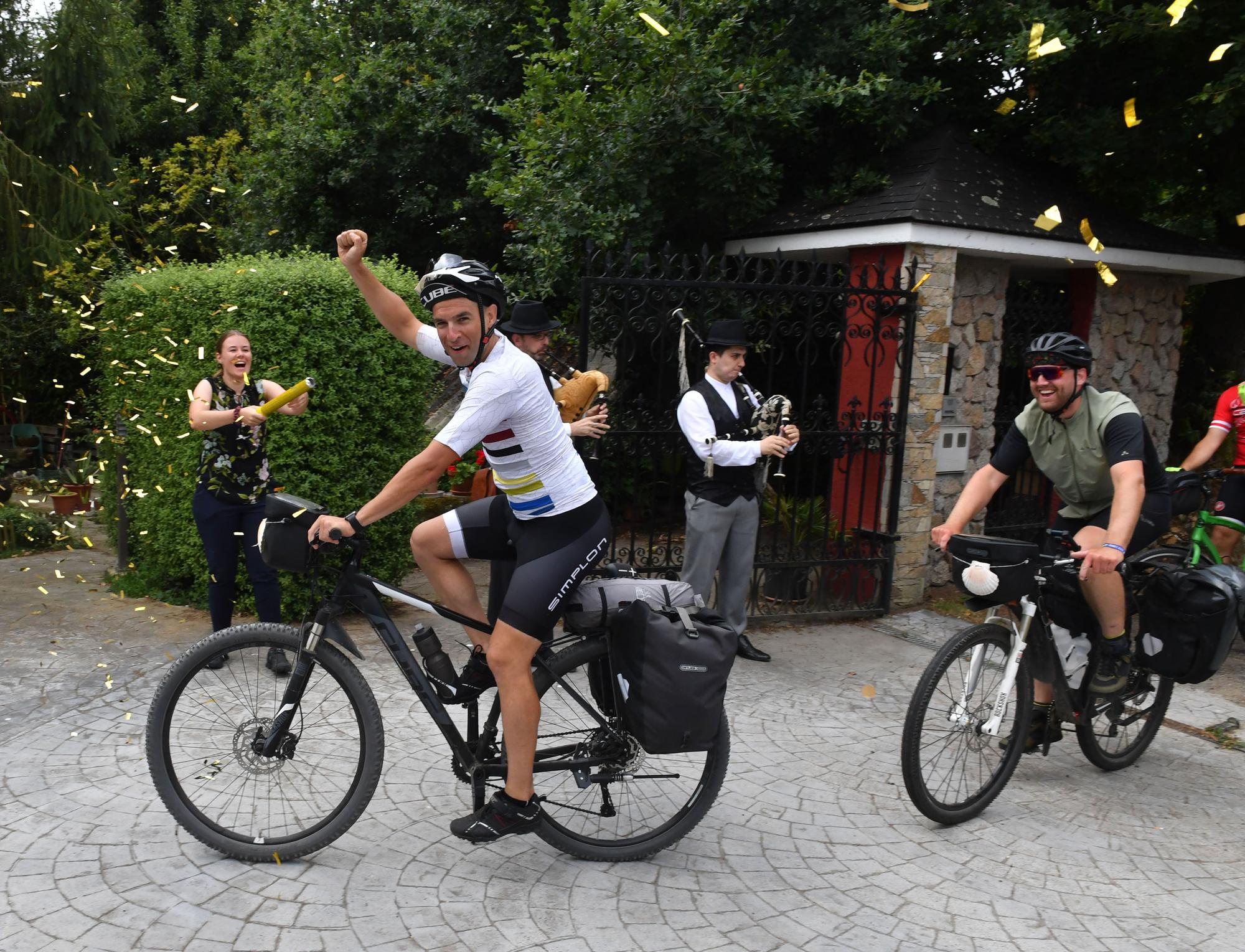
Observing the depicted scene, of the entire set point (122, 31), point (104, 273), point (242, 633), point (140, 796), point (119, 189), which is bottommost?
point (140, 796)

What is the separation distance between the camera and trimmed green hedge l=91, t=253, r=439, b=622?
677 centimetres

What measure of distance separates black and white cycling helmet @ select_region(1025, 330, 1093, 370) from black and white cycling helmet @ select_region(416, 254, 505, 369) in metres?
2.40

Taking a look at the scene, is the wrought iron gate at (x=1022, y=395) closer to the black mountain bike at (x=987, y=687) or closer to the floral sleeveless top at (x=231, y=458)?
the black mountain bike at (x=987, y=687)

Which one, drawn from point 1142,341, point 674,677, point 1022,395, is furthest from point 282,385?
point 1142,341

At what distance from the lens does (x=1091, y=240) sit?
870 centimetres

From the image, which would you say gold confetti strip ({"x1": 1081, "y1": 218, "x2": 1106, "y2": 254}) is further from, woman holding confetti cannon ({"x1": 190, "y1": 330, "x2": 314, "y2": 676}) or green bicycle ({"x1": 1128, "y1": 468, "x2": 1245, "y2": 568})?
woman holding confetti cannon ({"x1": 190, "y1": 330, "x2": 314, "y2": 676})

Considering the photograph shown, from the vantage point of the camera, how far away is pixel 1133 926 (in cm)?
381

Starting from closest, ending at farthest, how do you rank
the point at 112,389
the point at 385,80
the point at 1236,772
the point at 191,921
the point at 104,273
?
the point at 191,921
the point at 1236,772
the point at 112,389
the point at 385,80
the point at 104,273

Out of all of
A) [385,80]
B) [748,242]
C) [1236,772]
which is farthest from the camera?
[385,80]

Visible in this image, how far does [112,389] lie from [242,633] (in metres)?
5.36

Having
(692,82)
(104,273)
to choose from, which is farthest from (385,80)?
(104,273)

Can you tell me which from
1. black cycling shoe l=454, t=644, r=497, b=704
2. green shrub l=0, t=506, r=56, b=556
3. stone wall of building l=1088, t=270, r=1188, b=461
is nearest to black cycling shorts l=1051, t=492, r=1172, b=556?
black cycling shoe l=454, t=644, r=497, b=704

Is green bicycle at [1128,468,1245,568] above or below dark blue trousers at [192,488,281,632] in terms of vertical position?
above

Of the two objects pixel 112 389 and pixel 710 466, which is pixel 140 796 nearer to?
pixel 710 466
